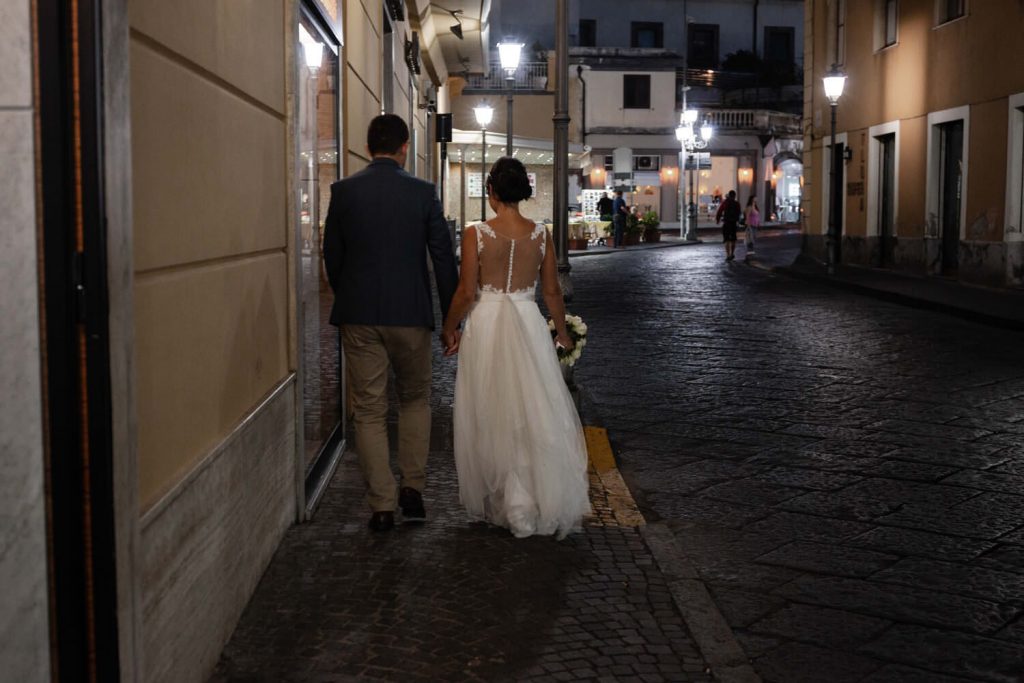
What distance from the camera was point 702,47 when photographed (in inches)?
2486

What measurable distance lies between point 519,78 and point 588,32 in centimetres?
1319

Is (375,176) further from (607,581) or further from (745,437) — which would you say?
(745,437)

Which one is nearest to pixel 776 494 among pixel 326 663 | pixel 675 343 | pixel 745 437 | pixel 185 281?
pixel 745 437

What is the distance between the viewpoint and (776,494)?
21.0ft

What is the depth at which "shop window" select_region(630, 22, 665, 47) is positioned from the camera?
61.2 metres

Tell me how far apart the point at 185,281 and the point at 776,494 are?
12.4 ft

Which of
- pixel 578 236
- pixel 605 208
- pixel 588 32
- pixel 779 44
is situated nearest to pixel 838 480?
pixel 578 236

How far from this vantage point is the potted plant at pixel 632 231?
129 feet

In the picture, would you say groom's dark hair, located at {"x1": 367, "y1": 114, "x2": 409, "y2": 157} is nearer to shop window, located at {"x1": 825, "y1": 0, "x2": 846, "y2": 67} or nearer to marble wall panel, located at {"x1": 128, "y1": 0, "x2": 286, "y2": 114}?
marble wall panel, located at {"x1": 128, "y1": 0, "x2": 286, "y2": 114}

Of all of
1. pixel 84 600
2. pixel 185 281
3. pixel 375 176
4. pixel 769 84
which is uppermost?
pixel 769 84

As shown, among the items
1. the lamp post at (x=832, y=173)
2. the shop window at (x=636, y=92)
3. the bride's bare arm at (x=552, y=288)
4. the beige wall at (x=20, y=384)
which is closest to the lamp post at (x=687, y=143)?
the shop window at (x=636, y=92)

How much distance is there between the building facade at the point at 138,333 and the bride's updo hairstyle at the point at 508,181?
1.05 m

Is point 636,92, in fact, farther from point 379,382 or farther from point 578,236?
point 379,382

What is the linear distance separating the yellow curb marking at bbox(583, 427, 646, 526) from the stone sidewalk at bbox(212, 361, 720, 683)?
0.08 ft
